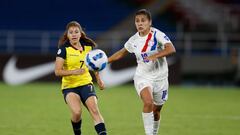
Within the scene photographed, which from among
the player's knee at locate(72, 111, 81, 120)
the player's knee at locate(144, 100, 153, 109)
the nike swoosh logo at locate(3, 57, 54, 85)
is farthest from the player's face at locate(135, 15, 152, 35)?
the nike swoosh logo at locate(3, 57, 54, 85)

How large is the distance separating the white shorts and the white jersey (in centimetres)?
6

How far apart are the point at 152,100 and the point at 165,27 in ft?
69.0

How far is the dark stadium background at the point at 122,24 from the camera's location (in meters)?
28.2

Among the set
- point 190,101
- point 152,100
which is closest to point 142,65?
point 152,100

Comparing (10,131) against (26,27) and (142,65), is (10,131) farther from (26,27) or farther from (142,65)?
(26,27)

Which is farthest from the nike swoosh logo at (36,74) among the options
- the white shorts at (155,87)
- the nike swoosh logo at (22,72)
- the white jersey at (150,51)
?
the white jersey at (150,51)

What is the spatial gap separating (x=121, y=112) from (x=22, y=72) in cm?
880

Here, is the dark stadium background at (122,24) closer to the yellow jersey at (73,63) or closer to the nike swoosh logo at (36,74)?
the nike swoosh logo at (36,74)

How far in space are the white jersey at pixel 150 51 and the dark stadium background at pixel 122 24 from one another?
16.5m

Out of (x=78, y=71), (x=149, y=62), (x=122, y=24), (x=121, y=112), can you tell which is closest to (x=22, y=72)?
(x=122, y=24)

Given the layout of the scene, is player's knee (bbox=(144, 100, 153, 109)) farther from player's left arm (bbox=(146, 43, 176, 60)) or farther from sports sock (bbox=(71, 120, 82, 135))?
sports sock (bbox=(71, 120, 82, 135))

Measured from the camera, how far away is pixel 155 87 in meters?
10.2

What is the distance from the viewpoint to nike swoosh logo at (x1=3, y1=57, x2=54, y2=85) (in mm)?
23594

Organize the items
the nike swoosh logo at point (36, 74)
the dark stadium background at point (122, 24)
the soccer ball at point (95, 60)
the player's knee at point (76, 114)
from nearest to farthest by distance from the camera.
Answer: the soccer ball at point (95, 60) < the player's knee at point (76, 114) < the nike swoosh logo at point (36, 74) < the dark stadium background at point (122, 24)
